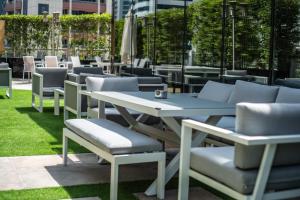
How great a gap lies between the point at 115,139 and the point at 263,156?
1.39 meters

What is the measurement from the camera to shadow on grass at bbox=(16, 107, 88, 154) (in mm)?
6020

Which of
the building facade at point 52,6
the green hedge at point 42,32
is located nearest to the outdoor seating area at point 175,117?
the green hedge at point 42,32

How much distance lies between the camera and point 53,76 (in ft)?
30.6

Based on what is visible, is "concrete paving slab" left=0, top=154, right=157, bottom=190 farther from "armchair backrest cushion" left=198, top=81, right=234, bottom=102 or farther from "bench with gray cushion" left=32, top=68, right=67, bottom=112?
"bench with gray cushion" left=32, top=68, right=67, bottom=112

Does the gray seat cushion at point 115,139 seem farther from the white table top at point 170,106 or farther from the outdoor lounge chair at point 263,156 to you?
the outdoor lounge chair at point 263,156

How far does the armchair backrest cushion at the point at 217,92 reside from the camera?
568cm

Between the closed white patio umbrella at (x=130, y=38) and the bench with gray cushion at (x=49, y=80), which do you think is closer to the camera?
the bench with gray cushion at (x=49, y=80)

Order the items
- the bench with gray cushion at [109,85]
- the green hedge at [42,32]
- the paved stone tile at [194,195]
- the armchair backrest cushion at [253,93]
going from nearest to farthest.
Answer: the paved stone tile at [194,195], the armchair backrest cushion at [253,93], the bench with gray cushion at [109,85], the green hedge at [42,32]

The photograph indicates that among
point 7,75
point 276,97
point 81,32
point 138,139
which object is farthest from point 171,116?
point 81,32

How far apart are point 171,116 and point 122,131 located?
0.54 metres

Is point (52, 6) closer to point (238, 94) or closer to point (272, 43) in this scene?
point (272, 43)

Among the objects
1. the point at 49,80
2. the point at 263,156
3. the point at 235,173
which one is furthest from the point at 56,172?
the point at 49,80

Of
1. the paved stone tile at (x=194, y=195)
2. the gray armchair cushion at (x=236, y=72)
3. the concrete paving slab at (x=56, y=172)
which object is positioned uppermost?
the gray armchair cushion at (x=236, y=72)

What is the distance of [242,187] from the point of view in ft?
9.96
